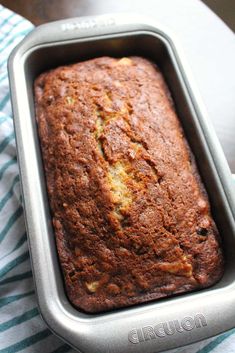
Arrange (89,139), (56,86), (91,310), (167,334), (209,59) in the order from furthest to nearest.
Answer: (209,59)
(56,86)
(89,139)
(91,310)
(167,334)

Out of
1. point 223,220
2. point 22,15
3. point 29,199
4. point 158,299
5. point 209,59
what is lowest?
point 158,299

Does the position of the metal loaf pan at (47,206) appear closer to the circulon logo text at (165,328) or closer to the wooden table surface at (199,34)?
the circulon logo text at (165,328)

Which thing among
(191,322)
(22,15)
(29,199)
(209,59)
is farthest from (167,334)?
(22,15)

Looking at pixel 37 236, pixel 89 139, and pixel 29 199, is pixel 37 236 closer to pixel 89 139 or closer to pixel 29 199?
pixel 29 199

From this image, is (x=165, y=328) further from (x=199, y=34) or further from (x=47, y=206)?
(x=199, y=34)

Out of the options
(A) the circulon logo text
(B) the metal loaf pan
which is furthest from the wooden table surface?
(A) the circulon logo text

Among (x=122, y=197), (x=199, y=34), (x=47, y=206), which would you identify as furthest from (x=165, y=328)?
(x=199, y=34)

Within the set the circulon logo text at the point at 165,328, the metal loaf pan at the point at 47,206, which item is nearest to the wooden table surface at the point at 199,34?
the metal loaf pan at the point at 47,206
